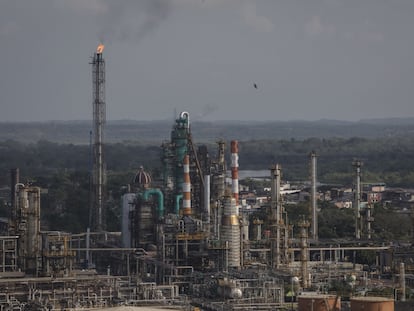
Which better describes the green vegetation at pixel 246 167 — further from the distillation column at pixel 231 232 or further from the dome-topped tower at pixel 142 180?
the distillation column at pixel 231 232

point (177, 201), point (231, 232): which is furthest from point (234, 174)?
point (177, 201)

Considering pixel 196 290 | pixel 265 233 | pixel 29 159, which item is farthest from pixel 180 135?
pixel 29 159

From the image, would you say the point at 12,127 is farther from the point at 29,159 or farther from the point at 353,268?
the point at 353,268

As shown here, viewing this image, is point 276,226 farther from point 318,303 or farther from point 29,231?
point 318,303

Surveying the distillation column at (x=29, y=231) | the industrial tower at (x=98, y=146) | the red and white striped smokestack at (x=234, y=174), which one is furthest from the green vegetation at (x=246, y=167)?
the distillation column at (x=29, y=231)

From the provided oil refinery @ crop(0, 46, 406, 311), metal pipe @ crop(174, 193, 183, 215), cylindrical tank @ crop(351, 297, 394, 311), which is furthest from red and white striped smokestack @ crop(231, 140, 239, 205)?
cylindrical tank @ crop(351, 297, 394, 311)
